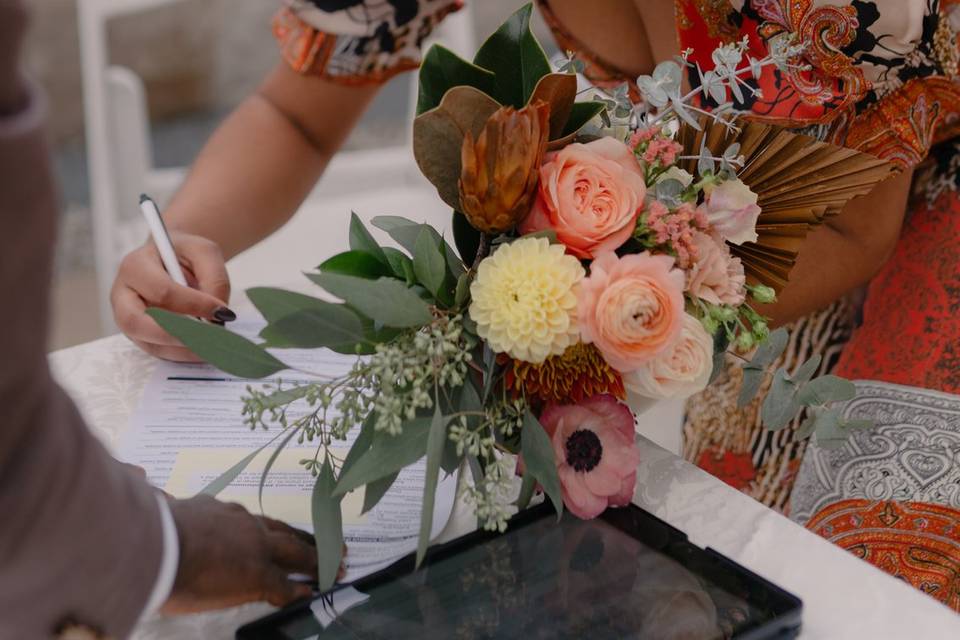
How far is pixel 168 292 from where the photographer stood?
81cm

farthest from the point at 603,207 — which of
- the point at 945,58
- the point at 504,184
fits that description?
the point at 945,58

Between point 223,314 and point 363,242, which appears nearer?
point 363,242

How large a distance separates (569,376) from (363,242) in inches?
5.3

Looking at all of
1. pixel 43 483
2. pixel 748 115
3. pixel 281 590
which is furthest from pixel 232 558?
pixel 748 115

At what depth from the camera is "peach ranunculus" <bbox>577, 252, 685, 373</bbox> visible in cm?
50

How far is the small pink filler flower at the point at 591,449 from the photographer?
0.56 metres

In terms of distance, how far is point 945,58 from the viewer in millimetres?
785

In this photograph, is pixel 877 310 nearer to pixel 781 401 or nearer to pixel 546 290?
pixel 781 401

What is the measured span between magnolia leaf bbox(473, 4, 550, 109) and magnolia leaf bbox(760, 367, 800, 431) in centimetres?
21

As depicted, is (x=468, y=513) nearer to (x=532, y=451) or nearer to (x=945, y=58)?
(x=532, y=451)

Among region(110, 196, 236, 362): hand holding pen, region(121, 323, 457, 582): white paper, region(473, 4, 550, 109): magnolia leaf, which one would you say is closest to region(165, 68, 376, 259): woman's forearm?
region(110, 196, 236, 362): hand holding pen

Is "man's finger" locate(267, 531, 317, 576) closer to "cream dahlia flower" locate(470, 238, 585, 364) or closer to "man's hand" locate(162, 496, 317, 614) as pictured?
"man's hand" locate(162, 496, 317, 614)

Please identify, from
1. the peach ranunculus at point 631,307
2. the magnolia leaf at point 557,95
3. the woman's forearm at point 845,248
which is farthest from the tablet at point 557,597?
the woman's forearm at point 845,248

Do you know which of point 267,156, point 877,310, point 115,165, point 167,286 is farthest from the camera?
point 115,165
